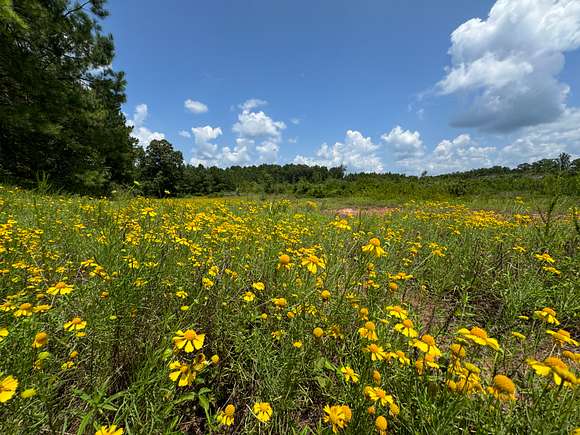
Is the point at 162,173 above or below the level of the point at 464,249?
above

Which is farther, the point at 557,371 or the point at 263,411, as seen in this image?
the point at 263,411

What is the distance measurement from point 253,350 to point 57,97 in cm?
1191

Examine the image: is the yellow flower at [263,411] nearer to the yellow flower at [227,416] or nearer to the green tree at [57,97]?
the yellow flower at [227,416]

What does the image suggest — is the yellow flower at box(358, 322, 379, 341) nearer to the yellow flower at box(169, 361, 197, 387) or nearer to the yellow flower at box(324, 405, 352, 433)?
the yellow flower at box(324, 405, 352, 433)

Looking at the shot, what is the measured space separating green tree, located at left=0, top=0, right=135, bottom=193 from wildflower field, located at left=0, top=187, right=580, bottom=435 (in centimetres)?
834

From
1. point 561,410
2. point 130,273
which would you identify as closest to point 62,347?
point 130,273

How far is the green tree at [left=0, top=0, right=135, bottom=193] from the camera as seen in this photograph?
7973mm

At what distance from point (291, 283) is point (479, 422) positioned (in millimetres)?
1268

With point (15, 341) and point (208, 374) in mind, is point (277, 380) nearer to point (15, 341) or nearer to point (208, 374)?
point (208, 374)

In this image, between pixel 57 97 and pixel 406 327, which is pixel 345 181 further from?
pixel 406 327

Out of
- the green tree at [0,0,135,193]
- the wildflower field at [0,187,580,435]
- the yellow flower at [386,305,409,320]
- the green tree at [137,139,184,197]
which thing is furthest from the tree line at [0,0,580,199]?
the green tree at [137,139,184,197]

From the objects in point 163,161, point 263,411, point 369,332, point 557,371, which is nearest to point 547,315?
point 557,371

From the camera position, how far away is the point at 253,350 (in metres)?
1.47

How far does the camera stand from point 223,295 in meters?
1.72
